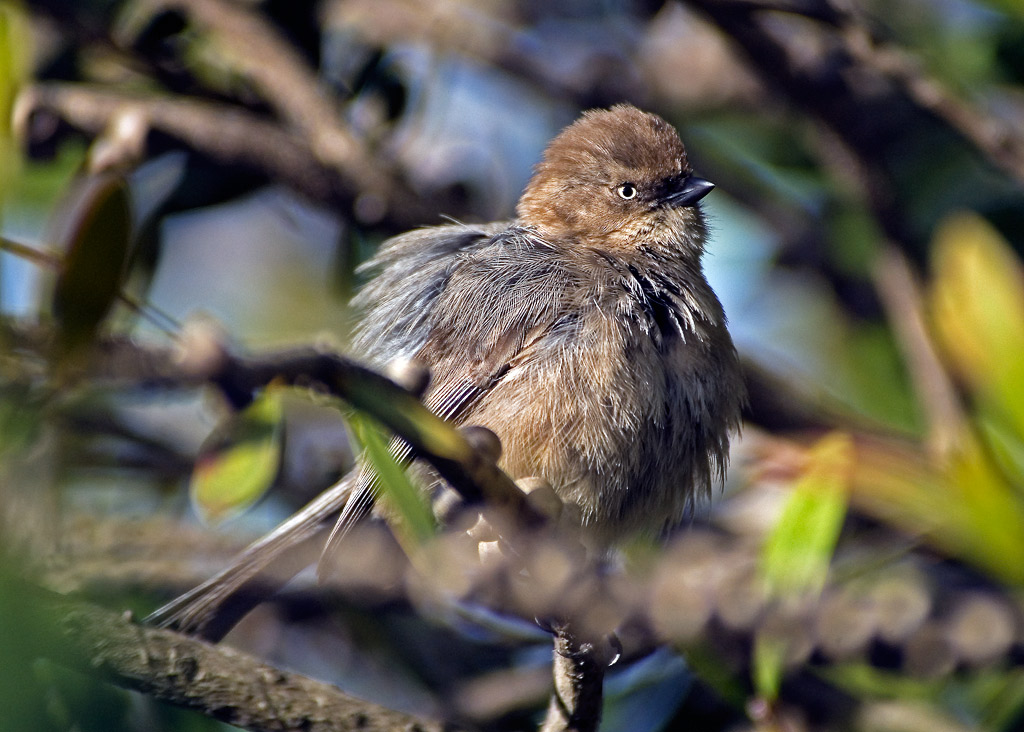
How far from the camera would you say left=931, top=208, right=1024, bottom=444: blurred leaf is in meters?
2.29

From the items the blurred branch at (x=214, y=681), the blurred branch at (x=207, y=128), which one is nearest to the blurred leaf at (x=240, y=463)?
the blurred branch at (x=214, y=681)

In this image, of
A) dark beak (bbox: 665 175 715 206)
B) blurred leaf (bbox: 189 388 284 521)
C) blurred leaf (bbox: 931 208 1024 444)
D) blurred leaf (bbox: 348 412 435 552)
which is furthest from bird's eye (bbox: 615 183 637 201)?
blurred leaf (bbox: 348 412 435 552)

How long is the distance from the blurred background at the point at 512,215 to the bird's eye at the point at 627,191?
72 centimetres

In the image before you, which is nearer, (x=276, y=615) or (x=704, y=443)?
(x=704, y=443)

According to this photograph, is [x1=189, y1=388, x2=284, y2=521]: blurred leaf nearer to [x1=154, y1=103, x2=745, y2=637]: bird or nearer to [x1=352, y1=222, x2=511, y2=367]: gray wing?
[x1=154, y1=103, x2=745, y2=637]: bird

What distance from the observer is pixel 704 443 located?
409 centimetres

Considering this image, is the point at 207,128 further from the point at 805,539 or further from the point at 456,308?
the point at 805,539

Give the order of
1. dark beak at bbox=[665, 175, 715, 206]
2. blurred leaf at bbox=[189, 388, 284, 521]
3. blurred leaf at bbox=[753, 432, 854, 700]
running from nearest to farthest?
blurred leaf at bbox=[753, 432, 854, 700]
blurred leaf at bbox=[189, 388, 284, 521]
dark beak at bbox=[665, 175, 715, 206]

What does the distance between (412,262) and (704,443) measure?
1380 millimetres

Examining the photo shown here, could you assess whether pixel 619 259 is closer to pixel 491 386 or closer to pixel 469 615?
pixel 491 386

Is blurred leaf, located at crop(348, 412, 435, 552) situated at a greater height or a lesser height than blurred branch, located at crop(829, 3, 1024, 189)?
lesser

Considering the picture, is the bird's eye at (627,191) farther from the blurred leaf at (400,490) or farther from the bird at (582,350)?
the blurred leaf at (400,490)

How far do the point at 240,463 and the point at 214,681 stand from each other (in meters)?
0.60

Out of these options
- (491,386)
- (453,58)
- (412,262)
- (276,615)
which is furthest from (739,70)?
(276,615)
